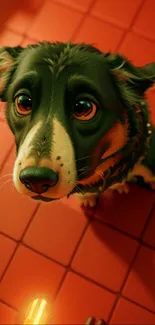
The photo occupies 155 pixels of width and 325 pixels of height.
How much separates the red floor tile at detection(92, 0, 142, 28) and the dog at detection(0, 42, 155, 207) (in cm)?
88

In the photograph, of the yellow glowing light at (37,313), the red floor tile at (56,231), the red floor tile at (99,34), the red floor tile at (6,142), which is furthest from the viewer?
the red floor tile at (99,34)

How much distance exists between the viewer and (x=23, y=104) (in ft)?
2.68

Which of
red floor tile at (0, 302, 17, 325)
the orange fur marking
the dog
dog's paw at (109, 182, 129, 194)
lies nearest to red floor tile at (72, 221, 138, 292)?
dog's paw at (109, 182, 129, 194)

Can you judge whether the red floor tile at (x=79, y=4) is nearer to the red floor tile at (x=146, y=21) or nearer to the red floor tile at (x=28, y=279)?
the red floor tile at (x=146, y=21)

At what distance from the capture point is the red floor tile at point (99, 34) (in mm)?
1652

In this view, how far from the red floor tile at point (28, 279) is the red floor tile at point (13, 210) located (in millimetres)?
79

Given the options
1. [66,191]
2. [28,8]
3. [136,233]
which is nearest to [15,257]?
[136,233]

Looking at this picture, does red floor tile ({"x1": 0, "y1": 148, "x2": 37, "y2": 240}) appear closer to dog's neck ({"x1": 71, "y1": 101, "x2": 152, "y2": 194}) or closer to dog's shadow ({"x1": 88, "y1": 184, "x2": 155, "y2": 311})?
dog's shadow ({"x1": 88, "y1": 184, "x2": 155, "y2": 311})

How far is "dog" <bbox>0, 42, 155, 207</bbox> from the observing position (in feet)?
2.56

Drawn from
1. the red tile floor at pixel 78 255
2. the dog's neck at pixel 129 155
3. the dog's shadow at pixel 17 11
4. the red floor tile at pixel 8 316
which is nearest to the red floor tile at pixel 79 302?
the red tile floor at pixel 78 255

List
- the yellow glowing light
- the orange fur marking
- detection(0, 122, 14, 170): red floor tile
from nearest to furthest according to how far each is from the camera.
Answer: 1. the orange fur marking
2. the yellow glowing light
3. detection(0, 122, 14, 170): red floor tile

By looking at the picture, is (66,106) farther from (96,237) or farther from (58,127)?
(96,237)

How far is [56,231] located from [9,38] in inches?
34.9

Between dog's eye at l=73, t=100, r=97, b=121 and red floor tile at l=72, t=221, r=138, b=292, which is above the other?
dog's eye at l=73, t=100, r=97, b=121
